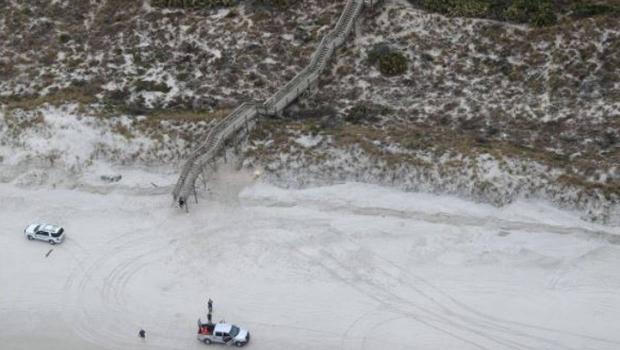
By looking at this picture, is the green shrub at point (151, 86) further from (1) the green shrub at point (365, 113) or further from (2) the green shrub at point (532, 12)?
(2) the green shrub at point (532, 12)

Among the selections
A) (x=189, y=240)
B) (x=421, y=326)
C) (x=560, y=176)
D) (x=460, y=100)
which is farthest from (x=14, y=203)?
(x=560, y=176)

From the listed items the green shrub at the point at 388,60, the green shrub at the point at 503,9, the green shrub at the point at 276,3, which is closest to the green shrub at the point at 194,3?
the green shrub at the point at 276,3

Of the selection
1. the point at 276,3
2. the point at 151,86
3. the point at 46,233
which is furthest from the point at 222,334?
the point at 276,3

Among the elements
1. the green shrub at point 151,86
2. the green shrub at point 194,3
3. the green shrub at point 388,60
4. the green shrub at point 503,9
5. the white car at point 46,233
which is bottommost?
the white car at point 46,233

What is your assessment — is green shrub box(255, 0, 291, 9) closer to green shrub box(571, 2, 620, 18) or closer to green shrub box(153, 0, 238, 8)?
green shrub box(153, 0, 238, 8)

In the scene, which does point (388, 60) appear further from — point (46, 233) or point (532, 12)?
point (46, 233)


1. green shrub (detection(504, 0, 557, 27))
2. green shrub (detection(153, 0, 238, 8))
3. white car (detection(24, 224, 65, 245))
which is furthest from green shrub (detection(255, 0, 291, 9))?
white car (detection(24, 224, 65, 245))

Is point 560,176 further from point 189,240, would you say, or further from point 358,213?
point 189,240
